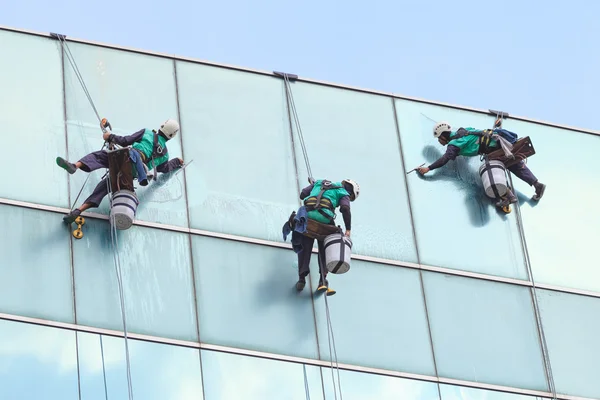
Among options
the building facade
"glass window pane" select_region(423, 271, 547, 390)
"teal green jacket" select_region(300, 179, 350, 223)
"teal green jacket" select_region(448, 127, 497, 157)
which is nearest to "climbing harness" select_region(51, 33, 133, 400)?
the building facade

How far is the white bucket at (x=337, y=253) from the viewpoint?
67.9 ft

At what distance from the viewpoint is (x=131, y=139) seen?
68.3ft

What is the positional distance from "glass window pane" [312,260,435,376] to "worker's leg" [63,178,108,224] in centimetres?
285

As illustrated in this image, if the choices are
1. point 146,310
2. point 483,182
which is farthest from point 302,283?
point 483,182

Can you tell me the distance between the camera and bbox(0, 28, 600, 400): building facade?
19906mm

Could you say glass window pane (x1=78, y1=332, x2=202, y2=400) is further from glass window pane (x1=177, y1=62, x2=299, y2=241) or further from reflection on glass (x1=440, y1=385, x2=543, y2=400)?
reflection on glass (x1=440, y1=385, x2=543, y2=400)

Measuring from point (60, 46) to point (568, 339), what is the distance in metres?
7.79

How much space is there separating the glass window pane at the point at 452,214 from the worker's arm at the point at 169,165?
3.39 m

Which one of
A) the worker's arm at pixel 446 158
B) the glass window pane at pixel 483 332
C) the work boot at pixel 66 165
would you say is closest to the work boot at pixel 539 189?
the worker's arm at pixel 446 158

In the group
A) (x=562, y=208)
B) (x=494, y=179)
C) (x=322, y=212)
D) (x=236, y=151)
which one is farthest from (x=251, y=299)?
(x=562, y=208)

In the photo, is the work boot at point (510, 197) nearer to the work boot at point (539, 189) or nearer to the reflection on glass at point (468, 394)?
the work boot at point (539, 189)

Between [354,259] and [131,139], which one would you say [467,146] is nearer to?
[354,259]

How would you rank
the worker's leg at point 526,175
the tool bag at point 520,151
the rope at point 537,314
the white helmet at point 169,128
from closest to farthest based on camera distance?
1. the white helmet at point 169,128
2. the rope at point 537,314
3. the tool bag at point 520,151
4. the worker's leg at point 526,175

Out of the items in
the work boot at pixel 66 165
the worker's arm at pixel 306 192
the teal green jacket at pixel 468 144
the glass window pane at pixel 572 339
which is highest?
the teal green jacket at pixel 468 144
